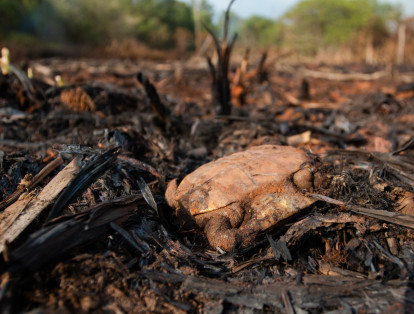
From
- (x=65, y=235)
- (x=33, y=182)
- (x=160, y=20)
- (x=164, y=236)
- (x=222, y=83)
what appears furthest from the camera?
(x=160, y=20)

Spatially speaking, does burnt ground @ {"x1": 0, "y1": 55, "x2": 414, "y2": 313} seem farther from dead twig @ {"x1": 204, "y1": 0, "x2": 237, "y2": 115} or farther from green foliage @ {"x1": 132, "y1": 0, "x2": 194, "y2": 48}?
green foliage @ {"x1": 132, "y1": 0, "x2": 194, "y2": 48}

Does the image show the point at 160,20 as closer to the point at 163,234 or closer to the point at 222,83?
the point at 222,83

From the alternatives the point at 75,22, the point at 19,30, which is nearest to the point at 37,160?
the point at 19,30

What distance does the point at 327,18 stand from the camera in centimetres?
3381

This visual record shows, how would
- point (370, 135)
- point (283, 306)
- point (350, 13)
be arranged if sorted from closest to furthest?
point (283, 306)
point (370, 135)
point (350, 13)

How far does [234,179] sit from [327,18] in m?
38.3

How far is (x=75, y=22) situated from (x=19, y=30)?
4.27 m

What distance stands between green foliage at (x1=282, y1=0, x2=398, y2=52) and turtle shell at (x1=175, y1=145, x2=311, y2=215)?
1262 inches

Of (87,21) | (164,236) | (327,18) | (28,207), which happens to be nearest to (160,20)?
(87,21)

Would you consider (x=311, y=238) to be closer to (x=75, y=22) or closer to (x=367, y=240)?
(x=367, y=240)

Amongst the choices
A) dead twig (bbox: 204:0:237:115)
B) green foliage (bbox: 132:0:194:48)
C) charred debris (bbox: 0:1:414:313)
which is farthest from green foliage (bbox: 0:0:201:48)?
charred debris (bbox: 0:1:414:313)

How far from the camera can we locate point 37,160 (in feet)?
7.96

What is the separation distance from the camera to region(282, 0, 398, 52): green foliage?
3195cm

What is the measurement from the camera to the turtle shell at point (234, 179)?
6.61 ft
